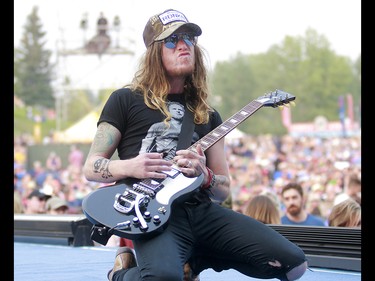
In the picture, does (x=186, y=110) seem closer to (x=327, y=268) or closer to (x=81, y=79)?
(x=327, y=268)

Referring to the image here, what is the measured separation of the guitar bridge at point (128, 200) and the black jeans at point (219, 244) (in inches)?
6.4

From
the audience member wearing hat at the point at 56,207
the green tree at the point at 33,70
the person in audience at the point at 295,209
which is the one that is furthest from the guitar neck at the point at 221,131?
the green tree at the point at 33,70

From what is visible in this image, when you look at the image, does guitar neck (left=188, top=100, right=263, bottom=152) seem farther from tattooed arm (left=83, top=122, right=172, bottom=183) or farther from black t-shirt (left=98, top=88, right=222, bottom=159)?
tattooed arm (left=83, top=122, right=172, bottom=183)

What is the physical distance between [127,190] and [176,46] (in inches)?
32.8

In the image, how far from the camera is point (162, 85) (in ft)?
13.4

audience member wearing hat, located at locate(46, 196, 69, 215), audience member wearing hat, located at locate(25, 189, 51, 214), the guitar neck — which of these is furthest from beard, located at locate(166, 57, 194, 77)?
audience member wearing hat, located at locate(25, 189, 51, 214)

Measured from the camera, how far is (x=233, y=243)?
3789 mm

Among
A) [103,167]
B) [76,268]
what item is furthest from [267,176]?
[103,167]

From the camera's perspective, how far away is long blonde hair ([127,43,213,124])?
4.01 m

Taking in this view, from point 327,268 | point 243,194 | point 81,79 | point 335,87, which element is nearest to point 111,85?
point 81,79

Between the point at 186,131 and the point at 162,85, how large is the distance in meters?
0.29

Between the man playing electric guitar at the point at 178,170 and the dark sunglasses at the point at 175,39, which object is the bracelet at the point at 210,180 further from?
the dark sunglasses at the point at 175,39

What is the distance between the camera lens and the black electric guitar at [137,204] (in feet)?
11.8

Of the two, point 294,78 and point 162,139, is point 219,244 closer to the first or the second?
point 162,139
